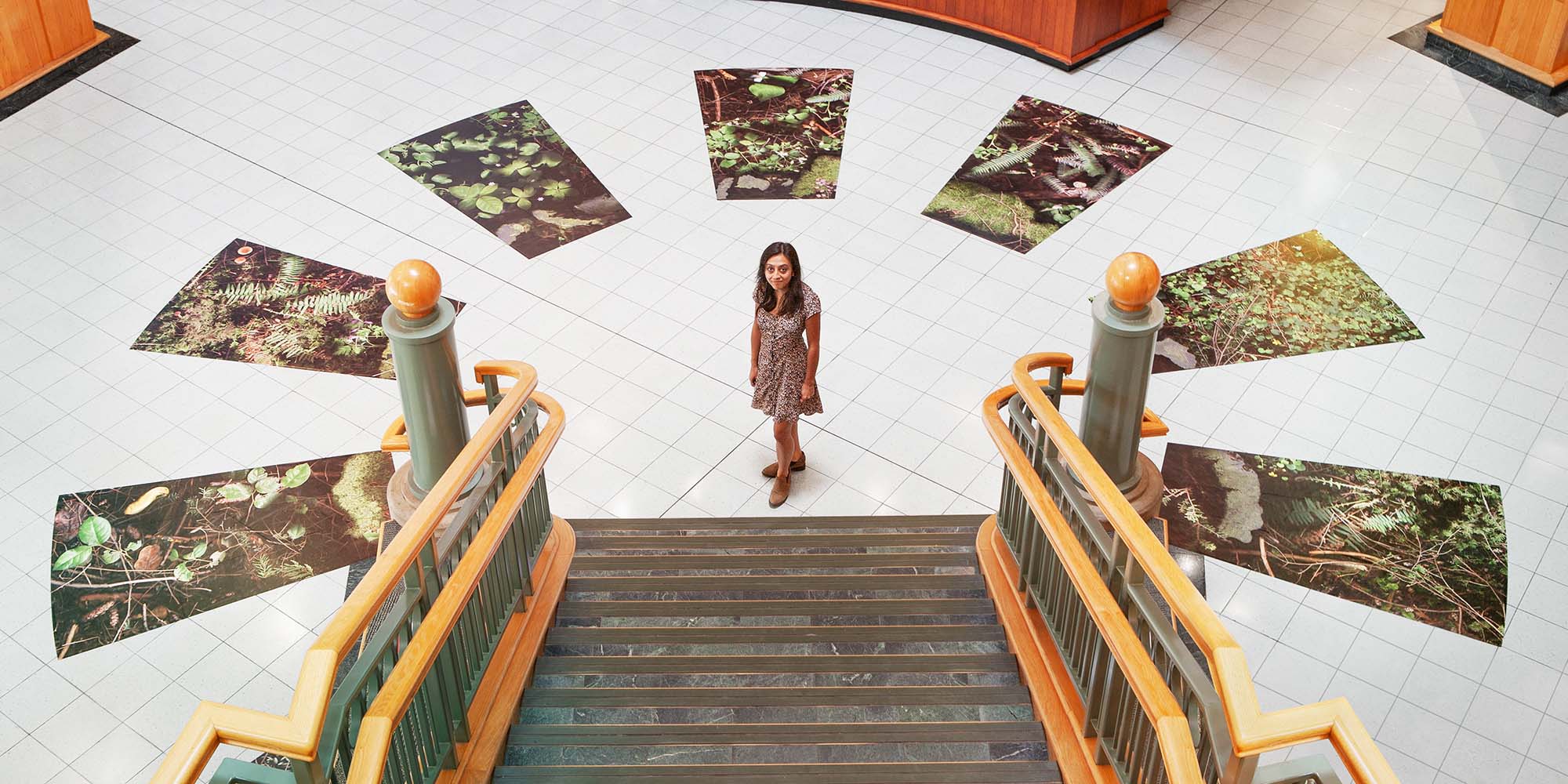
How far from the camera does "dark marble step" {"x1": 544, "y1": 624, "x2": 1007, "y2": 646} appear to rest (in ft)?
14.0

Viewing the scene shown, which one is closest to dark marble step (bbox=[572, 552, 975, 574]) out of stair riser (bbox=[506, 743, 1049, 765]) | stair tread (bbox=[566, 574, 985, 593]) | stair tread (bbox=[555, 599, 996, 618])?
stair tread (bbox=[566, 574, 985, 593])

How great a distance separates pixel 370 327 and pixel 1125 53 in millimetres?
5431

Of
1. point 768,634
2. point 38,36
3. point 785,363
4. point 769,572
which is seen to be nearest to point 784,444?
point 785,363

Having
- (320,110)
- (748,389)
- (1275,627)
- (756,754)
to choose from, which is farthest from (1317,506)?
(320,110)

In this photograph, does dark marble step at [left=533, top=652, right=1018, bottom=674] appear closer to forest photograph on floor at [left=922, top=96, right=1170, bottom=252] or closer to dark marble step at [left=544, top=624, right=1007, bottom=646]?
dark marble step at [left=544, top=624, right=1007, bottom=646]

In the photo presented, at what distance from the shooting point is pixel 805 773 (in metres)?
3.49

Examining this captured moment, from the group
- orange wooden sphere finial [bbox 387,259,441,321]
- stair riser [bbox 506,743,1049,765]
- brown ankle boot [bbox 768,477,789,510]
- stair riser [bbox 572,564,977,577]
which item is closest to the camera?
stair riser [bbox 506,743,1049,765]

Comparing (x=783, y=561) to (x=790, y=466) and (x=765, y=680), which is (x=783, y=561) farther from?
(x=790, y=466)

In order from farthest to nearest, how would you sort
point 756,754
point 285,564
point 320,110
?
1. point 320,110
2. point 285,564
3. point 756,754

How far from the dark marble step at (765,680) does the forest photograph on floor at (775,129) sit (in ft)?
14.4

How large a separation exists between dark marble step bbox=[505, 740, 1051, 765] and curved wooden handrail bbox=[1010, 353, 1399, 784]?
0.64 m

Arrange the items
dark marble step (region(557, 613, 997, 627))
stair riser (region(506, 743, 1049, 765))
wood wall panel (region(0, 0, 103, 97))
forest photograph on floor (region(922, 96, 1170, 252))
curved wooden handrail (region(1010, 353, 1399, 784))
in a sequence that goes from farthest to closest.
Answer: wood wall panel (region(0, 0, 103, 97)), forest photograph on floor (region(922, 96, 1170, 252)), dark marble step (region(557, 613, 997, 627)), stair riser (region(506, 743, 1049, 765)), curved wooden handrail (region(1010, 353, 1399, 784))

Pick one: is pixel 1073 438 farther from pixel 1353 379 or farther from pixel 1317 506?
pixel 1353 379

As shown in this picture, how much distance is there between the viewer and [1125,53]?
927cm
